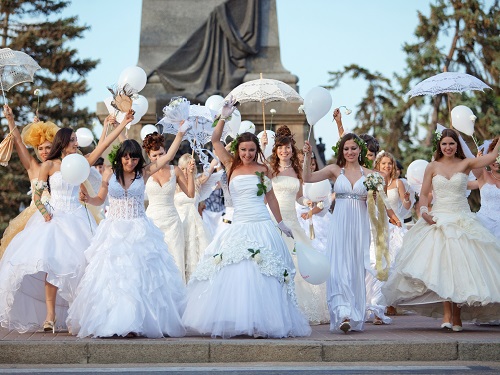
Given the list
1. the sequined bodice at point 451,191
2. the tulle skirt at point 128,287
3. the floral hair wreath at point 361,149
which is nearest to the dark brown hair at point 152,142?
the tulle skirt at point 128,287

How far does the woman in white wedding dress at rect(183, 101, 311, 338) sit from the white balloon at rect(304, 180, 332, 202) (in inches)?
131

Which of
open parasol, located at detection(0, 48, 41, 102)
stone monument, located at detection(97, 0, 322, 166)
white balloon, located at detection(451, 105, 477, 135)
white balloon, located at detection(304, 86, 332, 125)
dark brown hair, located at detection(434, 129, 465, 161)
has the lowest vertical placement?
dark brown hair, located at detection(434, 129, 465, 161)

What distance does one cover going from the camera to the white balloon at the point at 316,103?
1212 centimetres

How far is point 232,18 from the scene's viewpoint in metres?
24.2

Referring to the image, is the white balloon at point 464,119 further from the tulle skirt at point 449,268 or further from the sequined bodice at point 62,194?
the sequined bodice at point 62,194

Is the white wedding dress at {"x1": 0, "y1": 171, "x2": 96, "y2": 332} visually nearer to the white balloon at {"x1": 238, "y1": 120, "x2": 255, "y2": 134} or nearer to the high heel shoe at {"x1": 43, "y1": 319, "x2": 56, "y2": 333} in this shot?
the high heel shoe at {"x1": 43, "y1": 319, "x2": 56, "y2": 333}

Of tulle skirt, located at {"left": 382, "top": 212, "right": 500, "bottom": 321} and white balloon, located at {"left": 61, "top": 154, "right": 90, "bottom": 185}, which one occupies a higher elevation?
white balloon, located at {"left": 61, "top": 154, "right": 90, "bottom": 185}

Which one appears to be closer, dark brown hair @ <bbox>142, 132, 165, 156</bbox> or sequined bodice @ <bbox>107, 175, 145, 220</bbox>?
sequined bodice @ <bbox>107, 175, 145, 220</bbox>

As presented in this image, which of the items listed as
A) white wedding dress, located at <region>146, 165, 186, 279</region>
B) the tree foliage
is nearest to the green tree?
the tree foliage

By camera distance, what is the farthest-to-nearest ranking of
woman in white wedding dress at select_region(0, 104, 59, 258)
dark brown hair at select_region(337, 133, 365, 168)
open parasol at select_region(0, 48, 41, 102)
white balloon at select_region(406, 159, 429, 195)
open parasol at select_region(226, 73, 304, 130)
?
1. white balloon at select_region(406, 159, 429, 195)
2. open parasol at select_region(226, 73, 304, 130)
3. open parasol at select_region(0, 48, 41, 102)
4. woman in white wedding dress at select_region(0, 104, 59, 258)
5. dark brown hair at select_region(337, 133, 365, 168)

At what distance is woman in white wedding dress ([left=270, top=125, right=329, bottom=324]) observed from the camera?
1369 centimetres

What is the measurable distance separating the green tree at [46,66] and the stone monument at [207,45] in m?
16.1

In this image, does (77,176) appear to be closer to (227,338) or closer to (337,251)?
(227,338)

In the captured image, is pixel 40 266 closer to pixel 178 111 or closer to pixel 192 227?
pixel 178 111
